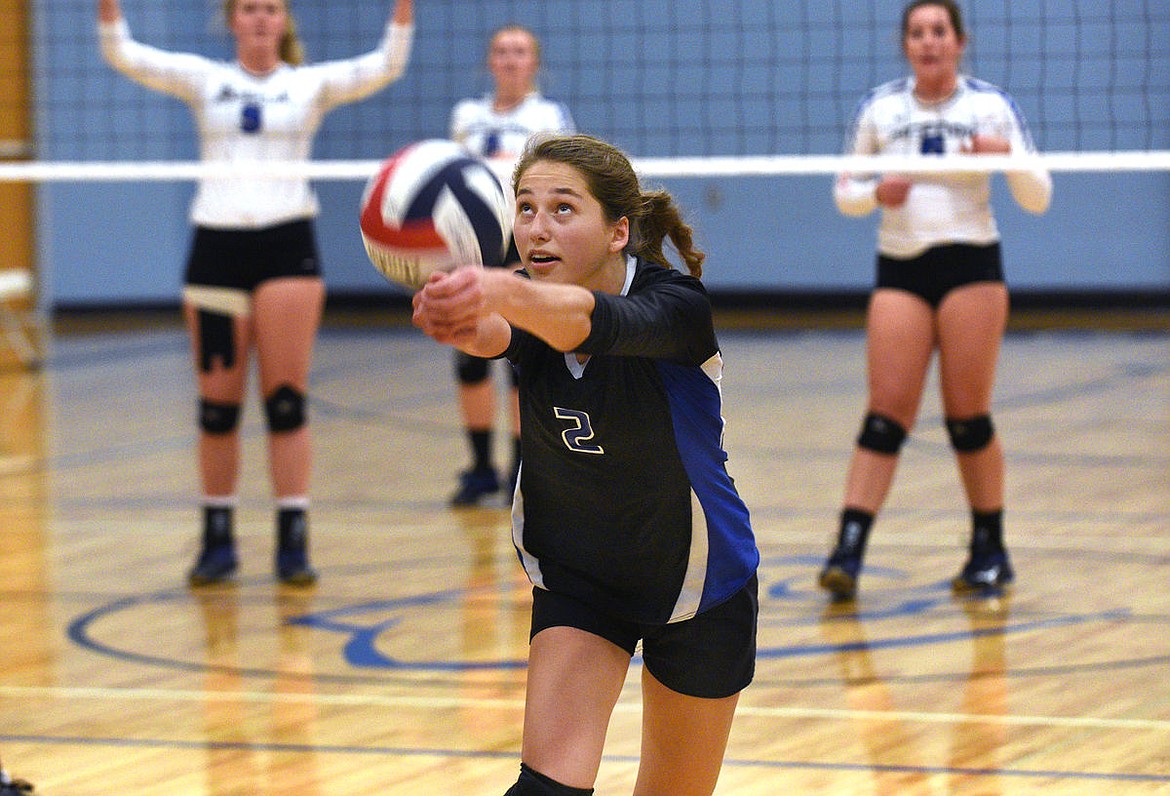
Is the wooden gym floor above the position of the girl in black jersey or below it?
below

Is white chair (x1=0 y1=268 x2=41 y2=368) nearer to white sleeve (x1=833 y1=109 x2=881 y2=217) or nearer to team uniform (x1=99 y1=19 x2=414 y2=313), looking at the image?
team uniform (x1=99 y1=19 x2=414 y2=313)

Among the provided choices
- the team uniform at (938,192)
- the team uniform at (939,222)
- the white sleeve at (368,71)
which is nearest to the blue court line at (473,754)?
the team uniform at (939,222)

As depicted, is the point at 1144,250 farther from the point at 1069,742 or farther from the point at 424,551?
the point at 1069,742

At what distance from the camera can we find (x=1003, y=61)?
12578mm

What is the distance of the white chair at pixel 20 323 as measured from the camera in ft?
39.8

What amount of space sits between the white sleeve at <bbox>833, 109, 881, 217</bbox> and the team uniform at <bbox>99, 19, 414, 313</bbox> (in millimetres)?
1420

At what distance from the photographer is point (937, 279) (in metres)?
5.17

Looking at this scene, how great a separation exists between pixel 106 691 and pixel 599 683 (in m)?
2.13

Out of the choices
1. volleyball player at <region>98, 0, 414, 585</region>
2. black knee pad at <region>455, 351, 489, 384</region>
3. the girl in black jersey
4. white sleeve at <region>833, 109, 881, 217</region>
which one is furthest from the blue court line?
black knee pad at <region>455, 351, 489, 384</region>

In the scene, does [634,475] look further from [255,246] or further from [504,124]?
[504,124]

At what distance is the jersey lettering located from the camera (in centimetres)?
269

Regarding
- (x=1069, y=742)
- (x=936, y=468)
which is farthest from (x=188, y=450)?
(x=1069, y=742)

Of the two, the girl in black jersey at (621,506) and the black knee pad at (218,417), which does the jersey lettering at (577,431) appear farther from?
the black knee pad at (218,417)

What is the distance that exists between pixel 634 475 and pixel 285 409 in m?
2.99
